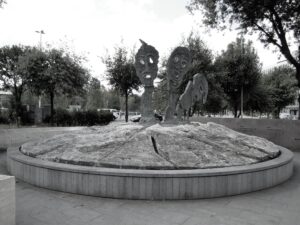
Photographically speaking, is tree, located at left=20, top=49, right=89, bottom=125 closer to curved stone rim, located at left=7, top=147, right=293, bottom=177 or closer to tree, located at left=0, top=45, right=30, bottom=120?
tree, located at left=0, top=45, right=30, bottom=120

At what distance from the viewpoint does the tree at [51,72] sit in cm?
1521

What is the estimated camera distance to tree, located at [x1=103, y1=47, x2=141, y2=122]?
17578 mm

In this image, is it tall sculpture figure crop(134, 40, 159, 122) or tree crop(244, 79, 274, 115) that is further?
tree crop(244, 79, 274, 115)

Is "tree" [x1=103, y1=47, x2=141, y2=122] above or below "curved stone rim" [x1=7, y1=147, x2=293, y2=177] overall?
above

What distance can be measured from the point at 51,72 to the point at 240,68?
1329 centimetres

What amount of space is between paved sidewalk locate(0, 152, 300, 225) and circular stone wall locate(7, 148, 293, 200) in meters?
0.12

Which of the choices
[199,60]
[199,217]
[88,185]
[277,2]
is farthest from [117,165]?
[199,60]

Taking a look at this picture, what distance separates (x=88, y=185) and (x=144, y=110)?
3845 millimetres

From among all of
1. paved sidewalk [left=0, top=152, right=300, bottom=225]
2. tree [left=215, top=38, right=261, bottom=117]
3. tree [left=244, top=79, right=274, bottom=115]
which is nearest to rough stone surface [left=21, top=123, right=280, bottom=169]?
paved sidewalk [left=0, top=152, right=300, bottom=225]

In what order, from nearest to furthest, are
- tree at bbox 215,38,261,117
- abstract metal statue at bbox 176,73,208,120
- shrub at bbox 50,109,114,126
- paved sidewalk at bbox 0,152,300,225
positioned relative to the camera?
paved sidewalk at bbox 0,152,300,225 < abstract metal statue at bbox 176,73,208,120 < shrub at bbox 50,109,114,126 < tree at bbox 215,38,261,117

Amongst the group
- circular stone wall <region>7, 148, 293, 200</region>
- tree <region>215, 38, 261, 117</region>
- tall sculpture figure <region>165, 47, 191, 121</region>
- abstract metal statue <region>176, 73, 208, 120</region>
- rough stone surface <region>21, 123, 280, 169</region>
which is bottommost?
circular stone wall <region>7, 148, 293, 200</region>

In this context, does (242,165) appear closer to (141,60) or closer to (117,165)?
(117,165)

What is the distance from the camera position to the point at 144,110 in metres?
7.43

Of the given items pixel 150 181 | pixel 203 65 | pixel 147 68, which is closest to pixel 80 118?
pixel 203 65
